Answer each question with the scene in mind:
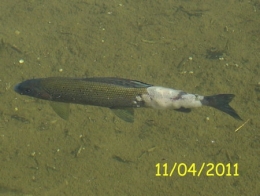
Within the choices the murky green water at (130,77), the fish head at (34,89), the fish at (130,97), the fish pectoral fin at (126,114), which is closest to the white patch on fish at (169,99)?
the fish at (130,97)

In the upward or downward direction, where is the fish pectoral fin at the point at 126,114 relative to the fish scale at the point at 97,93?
downward

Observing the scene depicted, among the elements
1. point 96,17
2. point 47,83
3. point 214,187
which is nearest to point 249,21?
point 96,17

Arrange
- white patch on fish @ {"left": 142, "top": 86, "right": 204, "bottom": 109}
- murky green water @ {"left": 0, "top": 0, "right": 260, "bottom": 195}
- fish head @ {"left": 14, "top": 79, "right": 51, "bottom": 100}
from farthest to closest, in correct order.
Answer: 1. murky green water @ {"left": 0, "top": 0, "right": 260, "bottom": 195}
2. fish head @ {"left": 14, "top": 79, "right": 51, "bottom": 100}
3. white patch on fish @ {"left": 142, "top": 86, "right": 204, "bottom": 109}

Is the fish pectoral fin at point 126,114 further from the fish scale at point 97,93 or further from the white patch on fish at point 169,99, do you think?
the white patch on fish at point 169,99

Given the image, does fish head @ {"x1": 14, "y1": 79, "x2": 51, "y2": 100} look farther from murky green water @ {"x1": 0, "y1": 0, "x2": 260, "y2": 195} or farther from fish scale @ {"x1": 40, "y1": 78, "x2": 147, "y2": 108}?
murky green water @ {"x1": 0, "y1": 0, "x2": 260, "y2": 195}

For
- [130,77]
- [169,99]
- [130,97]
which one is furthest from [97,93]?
[130,77]

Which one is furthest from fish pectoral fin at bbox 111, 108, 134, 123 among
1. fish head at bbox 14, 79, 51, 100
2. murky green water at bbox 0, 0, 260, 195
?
murky green water at bbox 0, 0, 260, 195

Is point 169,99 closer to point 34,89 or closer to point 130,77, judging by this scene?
point 34,89

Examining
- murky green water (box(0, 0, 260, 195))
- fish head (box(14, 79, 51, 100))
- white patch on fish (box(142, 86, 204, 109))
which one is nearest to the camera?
white patch on fish (box(142, 86, 204, 109))

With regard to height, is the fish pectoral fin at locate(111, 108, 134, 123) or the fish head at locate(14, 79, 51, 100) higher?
the fish head at locate(14, 79, 51, 100)

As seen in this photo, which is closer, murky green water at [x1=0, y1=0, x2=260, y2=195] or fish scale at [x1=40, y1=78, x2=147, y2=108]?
fish scale at [x1=40, y1=78, x2=147, y2=108]

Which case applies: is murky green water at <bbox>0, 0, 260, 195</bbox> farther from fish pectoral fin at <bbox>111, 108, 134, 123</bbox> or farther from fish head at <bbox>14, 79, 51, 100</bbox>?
fish pectoral fin at <bbox>111, 108, 134, 123</bbox>

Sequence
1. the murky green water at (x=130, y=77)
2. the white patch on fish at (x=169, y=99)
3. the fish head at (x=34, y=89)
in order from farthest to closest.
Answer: the murky green water at (x=130, y=77) → the fish head at (x=34, y=89) → the white patch on fish at (x=169, y=99)
